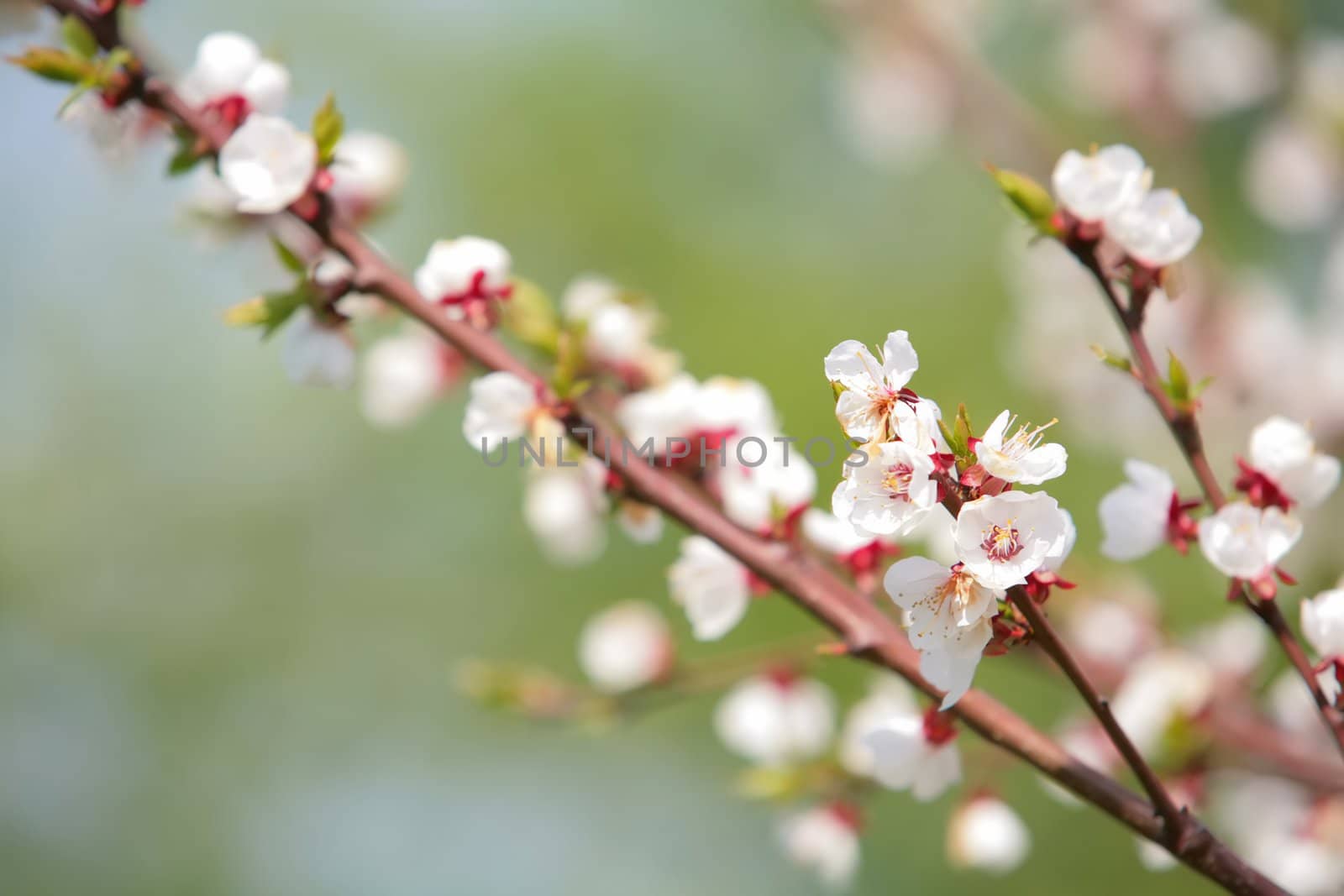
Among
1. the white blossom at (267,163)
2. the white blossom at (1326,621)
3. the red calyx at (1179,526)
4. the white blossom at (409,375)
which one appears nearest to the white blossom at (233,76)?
the white blossom at (267,163)

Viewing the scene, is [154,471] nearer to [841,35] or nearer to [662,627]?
[841,35]

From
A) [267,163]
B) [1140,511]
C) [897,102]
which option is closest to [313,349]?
[267,163]

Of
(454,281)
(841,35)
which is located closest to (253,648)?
(841,35)

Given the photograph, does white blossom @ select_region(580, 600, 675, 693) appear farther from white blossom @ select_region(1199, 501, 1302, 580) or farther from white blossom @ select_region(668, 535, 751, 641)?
white blossom @ select_region(1199, 501, 1302, 580)

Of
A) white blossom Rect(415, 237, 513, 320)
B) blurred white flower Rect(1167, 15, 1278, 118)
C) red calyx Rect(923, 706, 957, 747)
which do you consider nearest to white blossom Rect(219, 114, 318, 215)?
white blossom Rect(415, 237, 513, 320)

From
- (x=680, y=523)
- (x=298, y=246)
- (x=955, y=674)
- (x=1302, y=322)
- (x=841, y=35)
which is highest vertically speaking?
(x=841, y=35)

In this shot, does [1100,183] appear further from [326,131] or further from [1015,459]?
[326,131]
